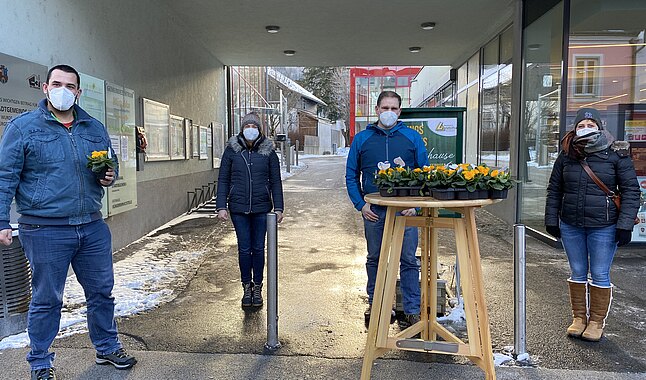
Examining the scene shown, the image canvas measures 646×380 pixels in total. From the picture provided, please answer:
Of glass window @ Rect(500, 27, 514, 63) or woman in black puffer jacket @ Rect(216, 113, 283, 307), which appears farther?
glass window @ Rect(500, 27, 514, 63)

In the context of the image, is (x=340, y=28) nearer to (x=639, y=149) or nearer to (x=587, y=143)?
(x=639, y=149)

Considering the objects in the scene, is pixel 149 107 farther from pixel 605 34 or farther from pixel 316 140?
pixel 316 140

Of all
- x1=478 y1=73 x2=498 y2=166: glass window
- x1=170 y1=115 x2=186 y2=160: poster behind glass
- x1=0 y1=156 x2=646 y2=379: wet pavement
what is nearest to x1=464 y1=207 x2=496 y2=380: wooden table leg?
x1=0 y1=156 x2=646 y2=379: wet pavement

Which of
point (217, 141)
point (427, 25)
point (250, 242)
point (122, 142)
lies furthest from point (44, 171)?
point (217, 141)

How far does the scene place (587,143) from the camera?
360 cm

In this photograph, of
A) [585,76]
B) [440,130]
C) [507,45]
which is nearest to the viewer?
[440,130]

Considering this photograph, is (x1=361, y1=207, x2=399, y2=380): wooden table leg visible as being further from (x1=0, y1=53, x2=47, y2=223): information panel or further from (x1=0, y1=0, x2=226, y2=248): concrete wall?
(x1=0, y1=0, x2=226, y2=248): concrete wall

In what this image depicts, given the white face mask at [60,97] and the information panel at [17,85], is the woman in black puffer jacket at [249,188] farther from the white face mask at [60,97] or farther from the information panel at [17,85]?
the information panel at [17,85]

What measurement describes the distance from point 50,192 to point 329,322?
2.43m

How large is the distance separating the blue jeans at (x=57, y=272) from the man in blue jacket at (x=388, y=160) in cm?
187

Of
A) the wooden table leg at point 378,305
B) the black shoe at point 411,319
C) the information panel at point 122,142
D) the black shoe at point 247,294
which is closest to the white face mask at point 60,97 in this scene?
the wooden table leg at point 378,305

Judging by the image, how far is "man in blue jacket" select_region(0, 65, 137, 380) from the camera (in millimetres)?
2891

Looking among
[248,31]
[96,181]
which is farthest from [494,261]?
[248,31]

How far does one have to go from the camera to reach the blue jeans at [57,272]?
2961mm
